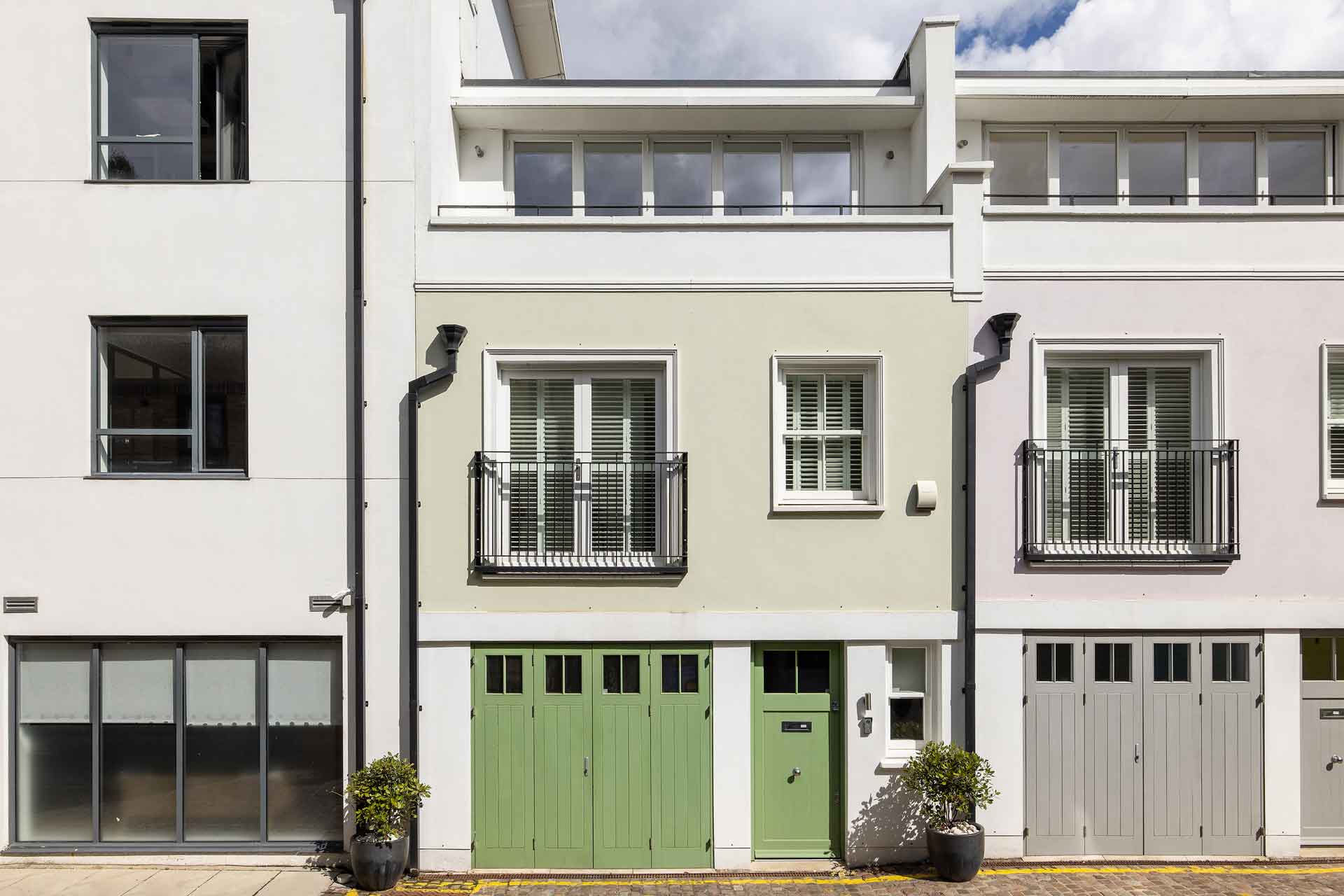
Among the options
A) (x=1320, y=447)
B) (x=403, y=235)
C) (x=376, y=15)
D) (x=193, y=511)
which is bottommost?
(x=193, y=511)

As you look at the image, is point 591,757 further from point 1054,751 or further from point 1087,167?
point 1087,167

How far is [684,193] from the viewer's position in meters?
9.41

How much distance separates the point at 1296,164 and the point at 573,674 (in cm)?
1087

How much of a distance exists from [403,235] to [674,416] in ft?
11.1

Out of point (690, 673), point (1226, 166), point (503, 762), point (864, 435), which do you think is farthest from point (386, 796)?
point (1226, 166)

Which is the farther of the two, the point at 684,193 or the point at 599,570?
the point at 684,193

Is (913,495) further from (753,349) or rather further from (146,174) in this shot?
(146,174)

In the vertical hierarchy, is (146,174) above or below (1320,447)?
above

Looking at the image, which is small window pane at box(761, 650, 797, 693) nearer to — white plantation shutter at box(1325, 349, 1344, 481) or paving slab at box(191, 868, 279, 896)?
paving slab at box(191, 868, 279, 896)

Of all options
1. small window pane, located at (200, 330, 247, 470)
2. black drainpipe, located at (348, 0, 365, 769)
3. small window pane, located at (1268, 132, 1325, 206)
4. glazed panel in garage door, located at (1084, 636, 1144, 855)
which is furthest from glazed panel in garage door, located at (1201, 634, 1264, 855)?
small window pane, located at (200, 330, 247, 470)

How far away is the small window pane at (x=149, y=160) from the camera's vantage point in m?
7.98

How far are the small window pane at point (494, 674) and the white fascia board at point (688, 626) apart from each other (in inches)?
10.1

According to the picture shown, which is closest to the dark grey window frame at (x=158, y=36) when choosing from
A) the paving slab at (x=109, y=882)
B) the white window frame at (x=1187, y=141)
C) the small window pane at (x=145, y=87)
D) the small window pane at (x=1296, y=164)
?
the small window pane at (x=145, y=87)

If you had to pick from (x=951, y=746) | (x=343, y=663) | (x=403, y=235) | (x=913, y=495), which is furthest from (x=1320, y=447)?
(x=343, y=663)
